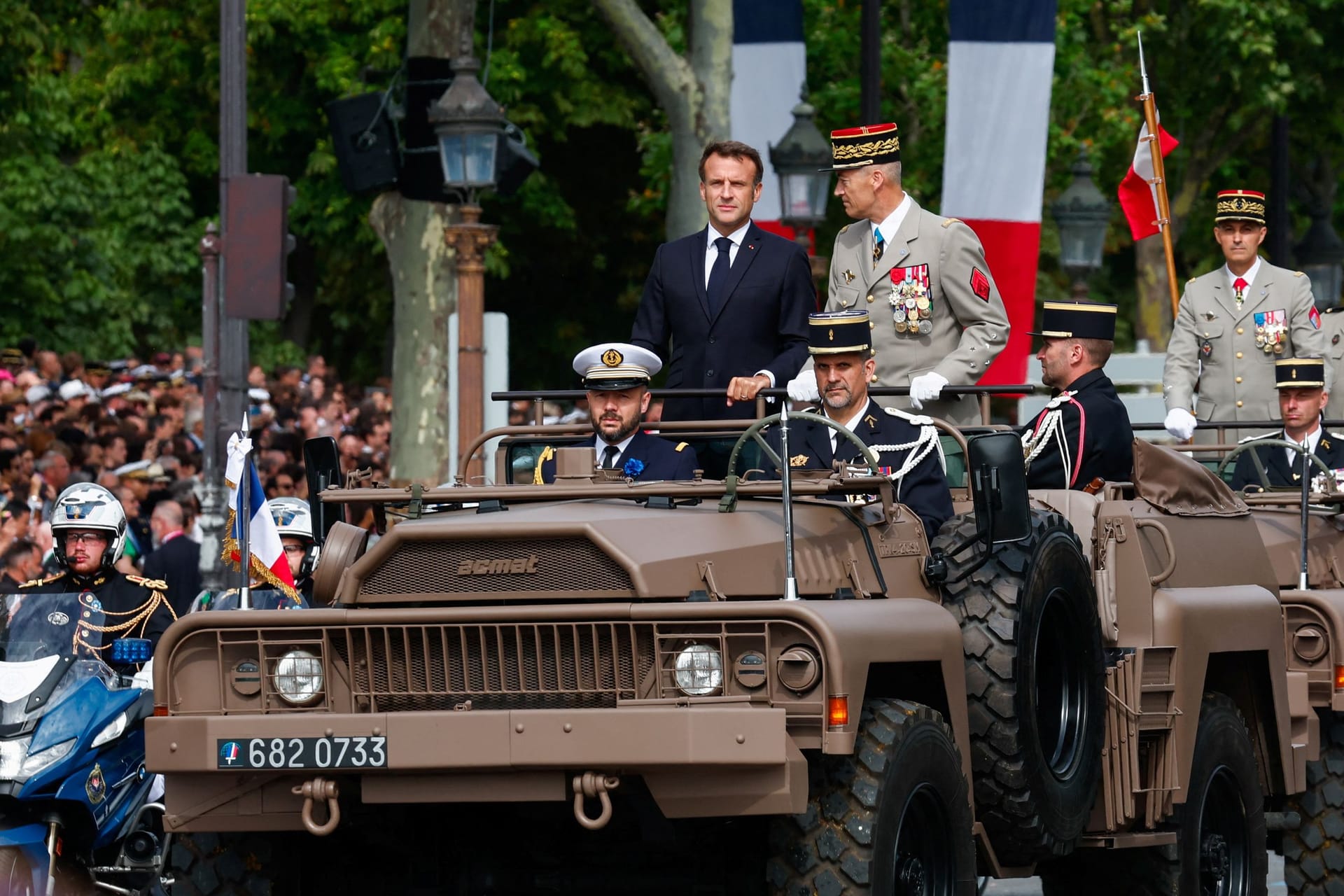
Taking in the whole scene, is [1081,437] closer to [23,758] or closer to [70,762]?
[70,762]

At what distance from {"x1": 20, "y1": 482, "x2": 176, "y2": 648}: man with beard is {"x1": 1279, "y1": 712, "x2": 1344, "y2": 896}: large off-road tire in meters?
4.79

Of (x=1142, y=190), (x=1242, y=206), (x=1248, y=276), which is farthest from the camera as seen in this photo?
(x=1142, y=190)

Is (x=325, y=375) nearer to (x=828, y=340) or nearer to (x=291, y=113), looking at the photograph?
(x=291, y=113)

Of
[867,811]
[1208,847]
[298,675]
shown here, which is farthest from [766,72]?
[867,811]

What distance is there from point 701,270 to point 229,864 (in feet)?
12.4

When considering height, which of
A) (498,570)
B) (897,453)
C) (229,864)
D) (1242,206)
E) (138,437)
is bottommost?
(229,864)

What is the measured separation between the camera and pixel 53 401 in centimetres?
2405

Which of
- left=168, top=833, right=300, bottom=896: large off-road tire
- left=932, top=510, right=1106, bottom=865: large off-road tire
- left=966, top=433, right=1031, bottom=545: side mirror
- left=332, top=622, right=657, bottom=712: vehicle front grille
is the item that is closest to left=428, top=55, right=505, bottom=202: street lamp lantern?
left=932, top=510, right=1106, bottom=865: large off-road tire

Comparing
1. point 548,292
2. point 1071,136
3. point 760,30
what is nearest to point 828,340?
point 760,30

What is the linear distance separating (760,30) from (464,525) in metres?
15.9

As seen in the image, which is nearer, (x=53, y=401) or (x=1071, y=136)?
(x=53, y=401)

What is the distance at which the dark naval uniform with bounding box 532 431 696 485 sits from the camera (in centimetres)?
992

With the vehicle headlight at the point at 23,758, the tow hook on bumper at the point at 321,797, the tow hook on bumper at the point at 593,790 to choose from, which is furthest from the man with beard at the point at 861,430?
the vehicle headlight at the point at 23,758

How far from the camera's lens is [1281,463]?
1443cm
